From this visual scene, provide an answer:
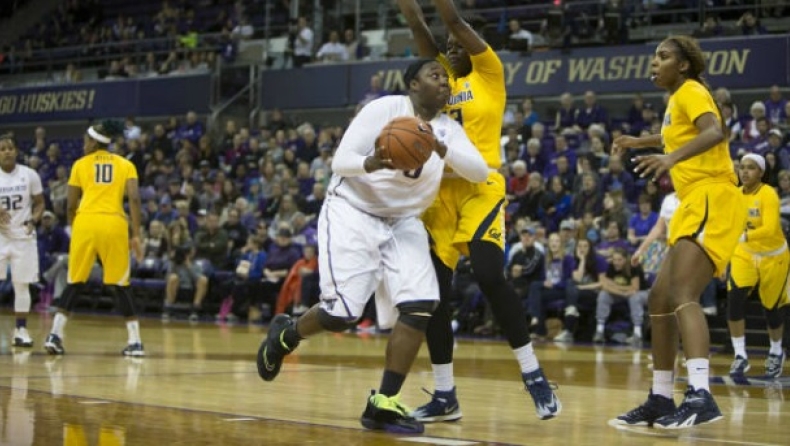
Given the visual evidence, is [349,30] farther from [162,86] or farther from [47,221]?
[47,221]

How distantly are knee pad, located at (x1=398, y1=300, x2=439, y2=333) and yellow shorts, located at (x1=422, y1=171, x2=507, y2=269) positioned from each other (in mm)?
583

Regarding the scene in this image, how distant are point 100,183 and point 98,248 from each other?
0.60m

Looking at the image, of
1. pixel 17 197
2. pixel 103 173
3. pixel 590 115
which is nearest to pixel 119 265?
pixel 103 173

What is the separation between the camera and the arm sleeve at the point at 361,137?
20.2 feet

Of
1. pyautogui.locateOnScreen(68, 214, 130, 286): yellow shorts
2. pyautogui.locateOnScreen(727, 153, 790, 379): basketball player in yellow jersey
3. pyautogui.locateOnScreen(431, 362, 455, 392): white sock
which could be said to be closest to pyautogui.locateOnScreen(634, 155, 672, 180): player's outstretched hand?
pyautogui.locateOnScreen(431, 362, 455, 392): white sock

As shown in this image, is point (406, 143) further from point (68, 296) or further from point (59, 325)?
point (68, 296)

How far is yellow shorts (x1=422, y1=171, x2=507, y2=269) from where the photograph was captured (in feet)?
21.6

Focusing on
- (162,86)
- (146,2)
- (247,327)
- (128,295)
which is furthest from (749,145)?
(146,2)

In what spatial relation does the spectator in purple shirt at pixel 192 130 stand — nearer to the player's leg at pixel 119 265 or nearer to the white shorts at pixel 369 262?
the player's leg at pixel 119 265

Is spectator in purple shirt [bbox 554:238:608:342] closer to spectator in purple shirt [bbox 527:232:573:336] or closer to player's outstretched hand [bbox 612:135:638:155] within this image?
spectator in purple shirt [bbox 527:232:573:336]

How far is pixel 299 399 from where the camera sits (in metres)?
7.46

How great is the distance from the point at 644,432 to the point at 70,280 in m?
6.60

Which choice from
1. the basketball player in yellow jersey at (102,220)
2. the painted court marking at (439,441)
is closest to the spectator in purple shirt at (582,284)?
the basketball player in yellow jersey at (102,220)

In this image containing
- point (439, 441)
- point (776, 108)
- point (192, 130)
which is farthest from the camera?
point (192, 130)
